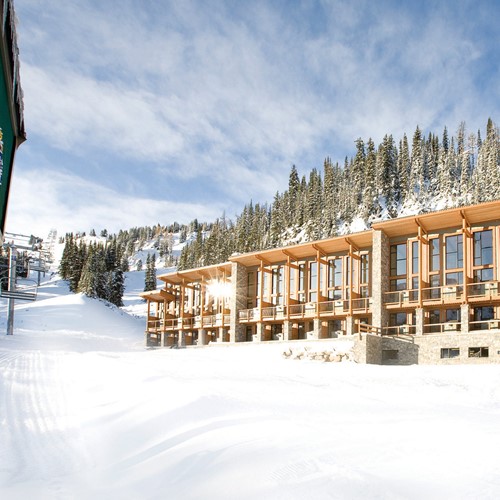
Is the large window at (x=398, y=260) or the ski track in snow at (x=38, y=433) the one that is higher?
the large window at (x=398, y=260)

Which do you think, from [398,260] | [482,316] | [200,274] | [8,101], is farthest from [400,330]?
[8,101]

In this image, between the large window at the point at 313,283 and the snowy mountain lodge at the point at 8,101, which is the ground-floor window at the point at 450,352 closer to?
the large window at the point at 313,283

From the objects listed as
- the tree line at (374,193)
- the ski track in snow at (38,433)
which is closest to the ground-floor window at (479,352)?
the ski track in snow at (38,433)

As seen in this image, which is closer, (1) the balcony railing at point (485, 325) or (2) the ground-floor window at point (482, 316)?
(1) the balcony railing at point (485, 325)

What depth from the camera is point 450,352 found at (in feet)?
78.7

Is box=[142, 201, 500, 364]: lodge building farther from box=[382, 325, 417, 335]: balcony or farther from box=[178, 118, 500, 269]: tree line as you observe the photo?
box=[178, 118, 500, 269]: tree line

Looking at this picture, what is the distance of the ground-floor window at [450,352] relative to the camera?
78.0 ft

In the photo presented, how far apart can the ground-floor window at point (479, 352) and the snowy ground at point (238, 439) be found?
1085 cm

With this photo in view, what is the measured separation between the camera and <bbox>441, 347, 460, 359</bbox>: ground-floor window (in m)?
23.8

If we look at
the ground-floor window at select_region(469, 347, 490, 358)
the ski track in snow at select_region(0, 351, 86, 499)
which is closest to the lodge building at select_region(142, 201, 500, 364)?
the ground-floor window at select_region(469, 347, 490, 358)

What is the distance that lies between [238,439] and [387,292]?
22612 mm

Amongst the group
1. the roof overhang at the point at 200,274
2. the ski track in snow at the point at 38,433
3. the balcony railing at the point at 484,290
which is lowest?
the ski track in snow at the point at 38,433

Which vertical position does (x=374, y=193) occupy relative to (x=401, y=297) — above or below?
above

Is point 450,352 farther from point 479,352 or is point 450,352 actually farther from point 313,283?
point 313,283
